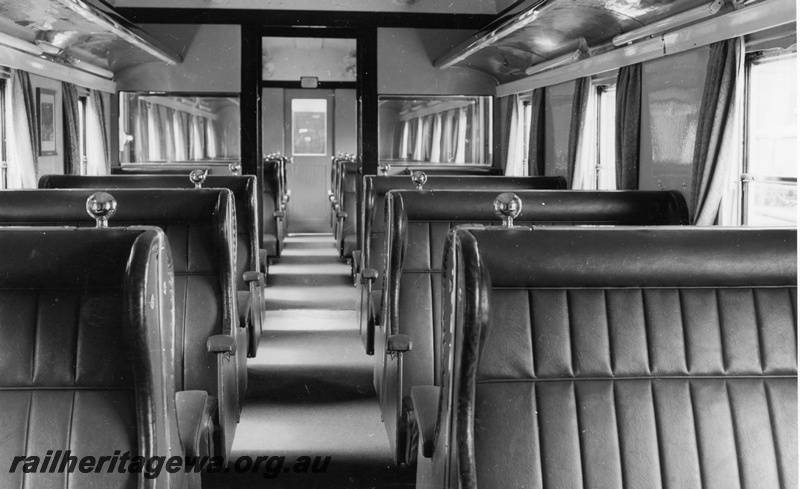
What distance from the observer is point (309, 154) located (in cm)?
1366

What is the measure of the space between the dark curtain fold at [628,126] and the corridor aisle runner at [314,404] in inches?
84.0

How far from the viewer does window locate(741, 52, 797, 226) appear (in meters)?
3.92

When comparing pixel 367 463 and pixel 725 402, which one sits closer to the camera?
pixel 725 402

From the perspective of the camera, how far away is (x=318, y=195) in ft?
45.5

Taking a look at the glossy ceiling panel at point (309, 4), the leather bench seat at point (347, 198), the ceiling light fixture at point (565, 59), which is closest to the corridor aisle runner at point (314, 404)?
the leather bench seat at point (347, 198)

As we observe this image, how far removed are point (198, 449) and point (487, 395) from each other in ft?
3.35

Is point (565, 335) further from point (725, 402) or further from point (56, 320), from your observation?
point (56, 320)

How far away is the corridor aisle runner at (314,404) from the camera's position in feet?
12.2

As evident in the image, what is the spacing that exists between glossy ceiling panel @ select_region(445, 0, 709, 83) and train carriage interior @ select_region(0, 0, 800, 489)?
0.04m

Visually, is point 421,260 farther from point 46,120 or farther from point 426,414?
point 46,120

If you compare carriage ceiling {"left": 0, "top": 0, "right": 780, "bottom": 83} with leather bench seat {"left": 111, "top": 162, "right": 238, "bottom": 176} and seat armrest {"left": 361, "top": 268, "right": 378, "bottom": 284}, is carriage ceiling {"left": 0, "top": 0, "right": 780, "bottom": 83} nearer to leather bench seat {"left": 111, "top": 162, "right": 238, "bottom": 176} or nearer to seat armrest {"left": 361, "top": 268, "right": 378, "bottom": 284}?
leather bench seat {"left": 111, "top": 162, "right": 238, "bottom": 176}

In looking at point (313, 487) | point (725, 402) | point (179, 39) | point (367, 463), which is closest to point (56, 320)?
point (725, 402)

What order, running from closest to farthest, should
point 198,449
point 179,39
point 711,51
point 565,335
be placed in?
point 565,335, point 198,449, point 711,51, point 179,39

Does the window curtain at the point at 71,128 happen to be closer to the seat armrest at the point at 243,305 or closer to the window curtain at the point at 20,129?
the window curtain at the point at 20,129
